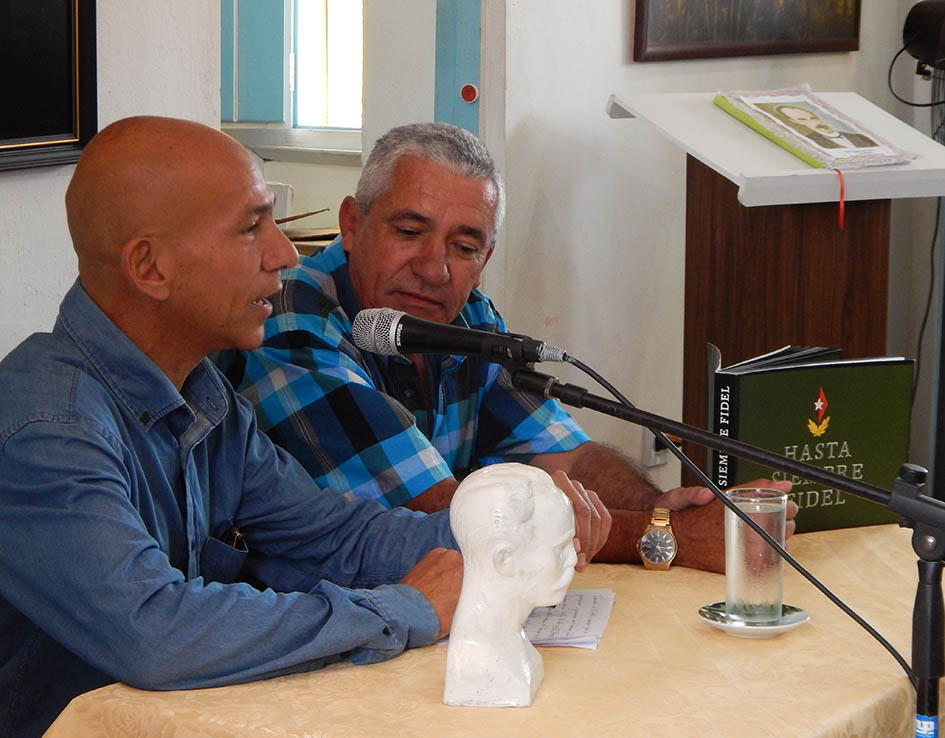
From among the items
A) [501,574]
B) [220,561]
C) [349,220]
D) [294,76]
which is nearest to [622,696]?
[501,574]

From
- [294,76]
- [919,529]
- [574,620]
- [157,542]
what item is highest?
[294,76]

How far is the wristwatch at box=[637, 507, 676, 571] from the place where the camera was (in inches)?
69.4

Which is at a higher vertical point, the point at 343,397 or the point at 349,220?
the point at 349,220

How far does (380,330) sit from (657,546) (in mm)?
523

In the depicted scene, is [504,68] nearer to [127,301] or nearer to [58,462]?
[127,301]

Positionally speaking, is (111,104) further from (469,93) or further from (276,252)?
(469,93)

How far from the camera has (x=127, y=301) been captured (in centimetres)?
155

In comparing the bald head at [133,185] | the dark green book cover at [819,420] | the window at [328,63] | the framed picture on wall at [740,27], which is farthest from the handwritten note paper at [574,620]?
the window at [328,63]

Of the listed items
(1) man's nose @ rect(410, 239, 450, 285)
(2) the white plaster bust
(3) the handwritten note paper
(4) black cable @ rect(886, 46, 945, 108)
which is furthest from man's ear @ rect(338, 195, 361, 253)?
(4) black cable @ rect(886, 46, 945, 108)

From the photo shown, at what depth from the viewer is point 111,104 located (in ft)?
7.38

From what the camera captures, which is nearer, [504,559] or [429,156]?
[504,559]

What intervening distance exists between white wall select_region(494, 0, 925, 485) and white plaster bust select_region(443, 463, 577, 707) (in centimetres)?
→ 196

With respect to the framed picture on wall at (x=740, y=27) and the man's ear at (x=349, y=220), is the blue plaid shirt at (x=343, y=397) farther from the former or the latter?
the framed picture on wall at (x=740, y=27)

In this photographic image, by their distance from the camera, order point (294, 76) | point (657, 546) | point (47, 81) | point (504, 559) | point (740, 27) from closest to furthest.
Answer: point (504, 559) < point (657, 546) < point (47, 81) < point (740, 27) < point (294, 76)
